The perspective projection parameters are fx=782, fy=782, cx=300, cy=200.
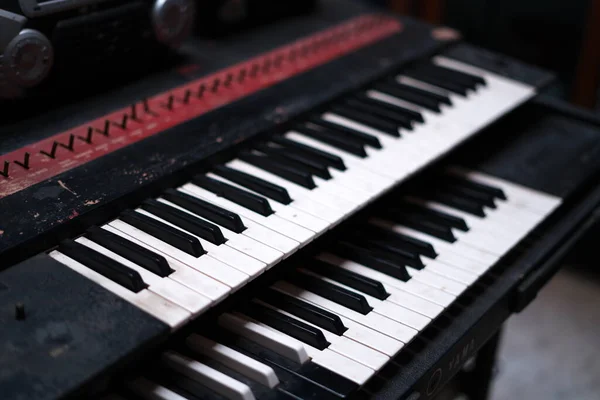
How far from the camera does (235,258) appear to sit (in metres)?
1.37

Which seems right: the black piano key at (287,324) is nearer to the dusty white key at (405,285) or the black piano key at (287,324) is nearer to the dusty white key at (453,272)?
the dusty white key at (405,285)

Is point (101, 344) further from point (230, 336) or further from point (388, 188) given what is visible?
point (388, 188)

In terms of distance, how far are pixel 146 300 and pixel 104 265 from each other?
4.4 inches

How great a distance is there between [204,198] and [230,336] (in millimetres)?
299

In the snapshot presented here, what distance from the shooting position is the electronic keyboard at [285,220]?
125 cm

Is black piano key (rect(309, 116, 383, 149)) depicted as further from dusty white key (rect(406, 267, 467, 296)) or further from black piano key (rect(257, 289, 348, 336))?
black piano key (rect(257, 289, 348, 336))

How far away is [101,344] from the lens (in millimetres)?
1142

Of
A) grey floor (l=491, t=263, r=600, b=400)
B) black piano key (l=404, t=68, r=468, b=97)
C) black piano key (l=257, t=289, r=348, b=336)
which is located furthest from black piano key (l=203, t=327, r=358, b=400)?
grey floor (l=491, t=263, r=600, b=400)

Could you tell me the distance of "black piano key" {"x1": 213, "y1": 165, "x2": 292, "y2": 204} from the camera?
1.56 metres

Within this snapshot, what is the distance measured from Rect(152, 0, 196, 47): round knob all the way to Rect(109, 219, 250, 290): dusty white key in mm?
583

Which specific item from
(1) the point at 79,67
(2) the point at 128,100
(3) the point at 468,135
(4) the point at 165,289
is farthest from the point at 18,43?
(3) the point at 468,135

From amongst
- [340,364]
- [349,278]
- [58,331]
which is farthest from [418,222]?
[58,331]

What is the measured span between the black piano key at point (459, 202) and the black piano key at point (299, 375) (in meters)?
0.68

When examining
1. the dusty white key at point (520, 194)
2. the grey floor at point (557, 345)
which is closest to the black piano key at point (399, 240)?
the dusty white key at point (520, 194)
